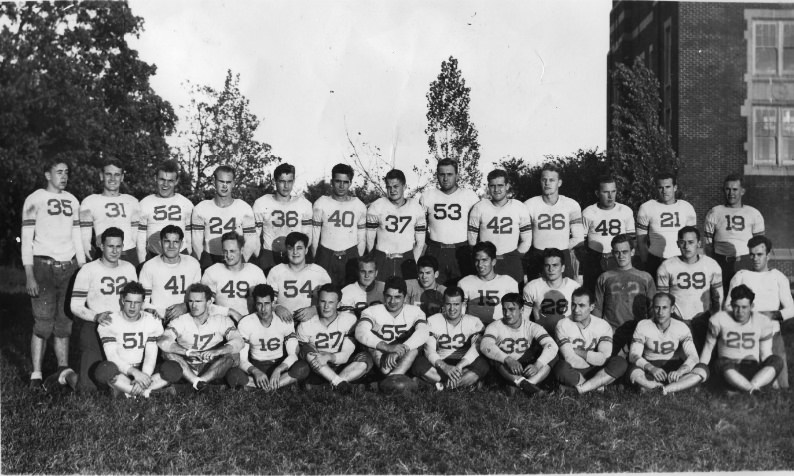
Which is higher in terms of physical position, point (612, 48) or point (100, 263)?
point (612, 48)

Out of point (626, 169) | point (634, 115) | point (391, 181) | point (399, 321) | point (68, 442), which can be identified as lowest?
point (68, 442)

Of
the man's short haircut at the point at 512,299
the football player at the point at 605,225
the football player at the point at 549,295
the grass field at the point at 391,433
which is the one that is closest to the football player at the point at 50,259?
the grass field at the point at 391,433

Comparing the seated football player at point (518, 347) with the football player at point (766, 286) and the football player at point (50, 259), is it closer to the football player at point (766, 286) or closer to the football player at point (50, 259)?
the football player at point (766, 286)

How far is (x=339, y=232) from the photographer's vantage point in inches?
300

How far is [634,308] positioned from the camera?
703 cm

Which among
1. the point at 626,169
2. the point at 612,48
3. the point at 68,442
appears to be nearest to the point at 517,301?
the point at 68,442

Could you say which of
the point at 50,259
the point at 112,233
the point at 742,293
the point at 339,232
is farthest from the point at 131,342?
the point at 742,293

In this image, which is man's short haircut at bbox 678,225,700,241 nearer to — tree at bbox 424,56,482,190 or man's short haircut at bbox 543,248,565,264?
man's short haircut at bbox 543,248,565,264

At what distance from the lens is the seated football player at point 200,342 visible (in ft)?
21.1

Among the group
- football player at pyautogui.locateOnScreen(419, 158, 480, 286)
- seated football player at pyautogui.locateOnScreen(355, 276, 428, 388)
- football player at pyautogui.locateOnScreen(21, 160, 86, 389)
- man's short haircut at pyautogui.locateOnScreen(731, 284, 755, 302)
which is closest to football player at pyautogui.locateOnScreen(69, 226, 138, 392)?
football player at pyautogui.locateOnScreen(21, 160, 86, 389)

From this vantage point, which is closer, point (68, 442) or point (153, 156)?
point (68, 442)

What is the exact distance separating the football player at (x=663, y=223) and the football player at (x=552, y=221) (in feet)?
2.49

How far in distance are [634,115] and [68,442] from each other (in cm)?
1289

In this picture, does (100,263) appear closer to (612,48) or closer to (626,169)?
(626,169)
